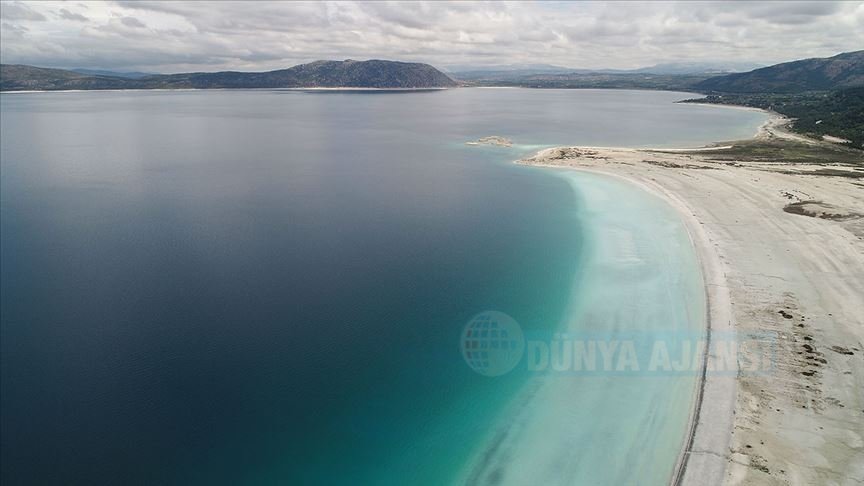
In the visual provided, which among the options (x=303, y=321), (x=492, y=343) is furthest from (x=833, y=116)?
(x=303, y=321)

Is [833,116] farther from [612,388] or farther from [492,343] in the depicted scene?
[492,343]

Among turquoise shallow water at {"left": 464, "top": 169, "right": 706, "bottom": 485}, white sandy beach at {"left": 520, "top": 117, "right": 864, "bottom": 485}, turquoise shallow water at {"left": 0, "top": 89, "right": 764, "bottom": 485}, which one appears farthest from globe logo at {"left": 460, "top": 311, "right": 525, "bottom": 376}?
white sandy beach at {"left": 520, "top": 117, "right": 864, "bottom": 485}

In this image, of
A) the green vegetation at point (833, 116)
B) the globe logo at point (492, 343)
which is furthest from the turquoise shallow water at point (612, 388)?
the green vegetation at point (833, 116)

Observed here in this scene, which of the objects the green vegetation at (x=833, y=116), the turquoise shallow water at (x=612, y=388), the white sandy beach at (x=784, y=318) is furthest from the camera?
the green vegetation at (x=833, y=116)

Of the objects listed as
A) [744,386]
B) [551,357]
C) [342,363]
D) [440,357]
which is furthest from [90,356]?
[744,386]

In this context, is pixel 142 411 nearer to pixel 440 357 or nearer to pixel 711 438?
pixel 440 357

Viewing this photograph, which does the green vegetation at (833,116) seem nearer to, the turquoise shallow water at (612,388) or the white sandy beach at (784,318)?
the white sandy beach at (784,318)
